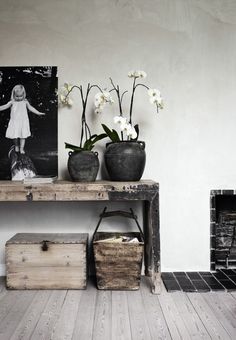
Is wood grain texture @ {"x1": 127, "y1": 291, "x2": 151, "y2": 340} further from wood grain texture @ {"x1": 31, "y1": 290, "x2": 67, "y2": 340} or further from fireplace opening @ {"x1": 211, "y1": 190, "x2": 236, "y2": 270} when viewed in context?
fireplace opening @ {"x1": 211, "y1": 190, "x2": 236, "y2": 270}

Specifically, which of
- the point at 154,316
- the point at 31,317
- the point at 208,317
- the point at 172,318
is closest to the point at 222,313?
the point at 208,317

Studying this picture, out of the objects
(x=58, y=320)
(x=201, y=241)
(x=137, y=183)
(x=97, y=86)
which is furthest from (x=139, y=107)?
(x=58, y=320)

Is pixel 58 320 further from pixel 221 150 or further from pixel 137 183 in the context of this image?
pixel 221 150

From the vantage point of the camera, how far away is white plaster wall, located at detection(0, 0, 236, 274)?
9.57 ft

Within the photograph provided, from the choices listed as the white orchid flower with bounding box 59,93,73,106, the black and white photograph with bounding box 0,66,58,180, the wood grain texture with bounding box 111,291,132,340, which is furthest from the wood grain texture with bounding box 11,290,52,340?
the white orchid flower with bounding box 59,93,73,106

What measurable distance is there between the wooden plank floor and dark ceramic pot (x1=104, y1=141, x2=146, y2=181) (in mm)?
865

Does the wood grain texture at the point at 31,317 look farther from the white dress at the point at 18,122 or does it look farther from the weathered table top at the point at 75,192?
the white dress at the point at 18,122

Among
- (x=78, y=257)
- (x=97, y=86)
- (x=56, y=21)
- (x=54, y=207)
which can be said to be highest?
(x=56, y=21)

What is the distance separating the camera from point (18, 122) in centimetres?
290

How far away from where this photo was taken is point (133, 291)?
8.23 feet

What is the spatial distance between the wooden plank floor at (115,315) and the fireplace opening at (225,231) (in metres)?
0.68

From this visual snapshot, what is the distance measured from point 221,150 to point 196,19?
115 cm

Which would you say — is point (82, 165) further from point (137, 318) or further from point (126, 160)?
point (137, 318)

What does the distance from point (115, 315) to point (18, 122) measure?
5.70 feet
